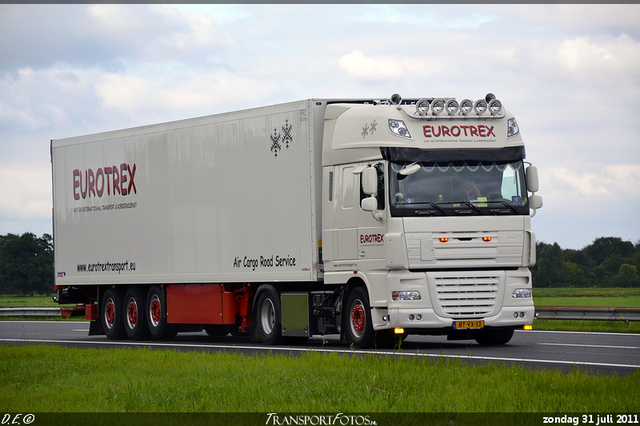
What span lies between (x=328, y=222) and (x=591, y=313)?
953cm

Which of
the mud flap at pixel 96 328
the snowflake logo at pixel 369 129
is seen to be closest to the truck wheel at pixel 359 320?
the snowflake logo at pixel 369 129

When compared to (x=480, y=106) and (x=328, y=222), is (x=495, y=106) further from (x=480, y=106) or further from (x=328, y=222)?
(x=328, y=222)

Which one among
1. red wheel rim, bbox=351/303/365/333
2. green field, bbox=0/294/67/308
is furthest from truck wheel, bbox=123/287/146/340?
Answer: green field, bbox=0/294/67/308

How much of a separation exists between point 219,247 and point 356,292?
4.14 m

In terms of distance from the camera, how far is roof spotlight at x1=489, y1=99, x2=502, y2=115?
17016mm

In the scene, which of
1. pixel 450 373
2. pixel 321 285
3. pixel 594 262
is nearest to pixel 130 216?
pixel 321 285

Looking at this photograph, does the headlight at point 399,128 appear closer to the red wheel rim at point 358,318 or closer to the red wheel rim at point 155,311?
the red wheel rim at point 358,318

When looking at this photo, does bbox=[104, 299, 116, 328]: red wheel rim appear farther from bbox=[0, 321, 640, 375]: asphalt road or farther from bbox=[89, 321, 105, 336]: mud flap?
bbox=[0, 321, 640, 375]: asphalt road

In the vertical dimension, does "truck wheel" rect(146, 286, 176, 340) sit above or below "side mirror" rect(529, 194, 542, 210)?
below

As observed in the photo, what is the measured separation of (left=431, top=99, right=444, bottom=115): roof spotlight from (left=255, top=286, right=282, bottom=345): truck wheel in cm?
480

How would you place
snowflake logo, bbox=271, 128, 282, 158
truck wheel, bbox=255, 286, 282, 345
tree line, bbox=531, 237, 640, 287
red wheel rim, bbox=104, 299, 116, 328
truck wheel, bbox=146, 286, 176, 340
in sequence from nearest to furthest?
snowflake logo, bbox=271, 128, 282, 158, truck wheel, bbox=255, 286, 282, 345, truck wheel, bbox=146, 286, 176, 340, red wheel rim, bbox=104, 299, 116, 328, tree line, bbox=531, 237, 640, 287

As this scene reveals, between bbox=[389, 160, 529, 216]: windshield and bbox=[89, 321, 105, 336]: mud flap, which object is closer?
bbox=[389, 160, 529, 216]: windshield

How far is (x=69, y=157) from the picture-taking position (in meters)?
24.5

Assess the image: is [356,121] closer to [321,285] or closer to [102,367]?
[321,285]
